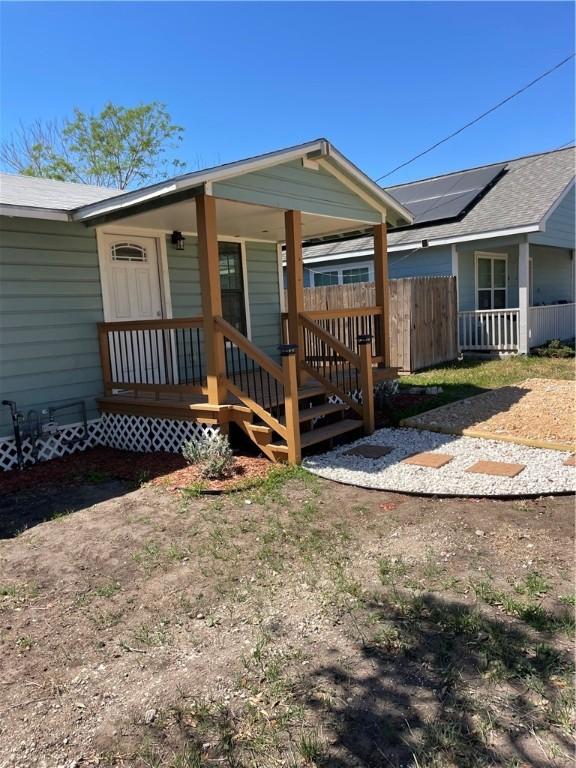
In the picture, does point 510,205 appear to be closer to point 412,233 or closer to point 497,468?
point 412,233

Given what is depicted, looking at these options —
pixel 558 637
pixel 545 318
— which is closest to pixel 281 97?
pixel 545 318

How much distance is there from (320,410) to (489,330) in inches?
358

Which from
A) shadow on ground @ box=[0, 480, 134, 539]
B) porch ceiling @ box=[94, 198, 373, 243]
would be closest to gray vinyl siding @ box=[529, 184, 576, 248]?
porch ceiling @ box=[94, 198, 373, 243]

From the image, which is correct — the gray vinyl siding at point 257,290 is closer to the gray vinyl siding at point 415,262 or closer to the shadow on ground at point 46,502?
the shadow on ground at point 46,502

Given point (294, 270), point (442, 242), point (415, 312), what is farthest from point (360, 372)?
point (442, 242)

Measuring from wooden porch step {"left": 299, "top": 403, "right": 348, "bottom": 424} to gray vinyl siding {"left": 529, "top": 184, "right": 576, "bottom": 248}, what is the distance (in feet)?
29.5

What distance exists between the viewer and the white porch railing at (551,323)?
14266 mm

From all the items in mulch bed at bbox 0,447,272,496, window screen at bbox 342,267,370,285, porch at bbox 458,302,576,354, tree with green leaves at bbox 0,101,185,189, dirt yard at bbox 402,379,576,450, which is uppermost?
tree with green leaves at bbox 0,101,185,189

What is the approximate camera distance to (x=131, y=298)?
7926mm

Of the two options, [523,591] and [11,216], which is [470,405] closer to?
[523,591]

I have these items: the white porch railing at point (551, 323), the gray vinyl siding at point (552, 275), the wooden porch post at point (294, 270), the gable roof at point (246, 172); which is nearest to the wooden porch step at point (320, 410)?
the wooden porch post at point (294, 270)

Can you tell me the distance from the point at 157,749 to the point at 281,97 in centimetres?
1942

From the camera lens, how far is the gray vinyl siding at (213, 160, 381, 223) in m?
6.39

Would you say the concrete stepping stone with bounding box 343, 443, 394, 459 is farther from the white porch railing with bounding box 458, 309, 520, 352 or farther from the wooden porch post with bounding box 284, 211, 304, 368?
the white porch railing with bounding box 458, 309, 520, 352
